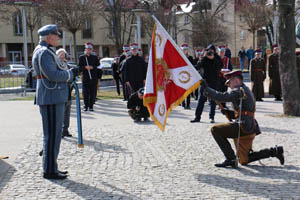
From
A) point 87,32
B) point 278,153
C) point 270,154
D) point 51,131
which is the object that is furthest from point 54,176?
point 87,32

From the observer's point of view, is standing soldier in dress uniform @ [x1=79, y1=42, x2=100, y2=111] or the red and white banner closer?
the red and white banner

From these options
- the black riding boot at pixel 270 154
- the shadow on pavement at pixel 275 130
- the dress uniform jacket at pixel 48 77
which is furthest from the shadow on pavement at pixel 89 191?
the shadow on pavement at pixel 275 130

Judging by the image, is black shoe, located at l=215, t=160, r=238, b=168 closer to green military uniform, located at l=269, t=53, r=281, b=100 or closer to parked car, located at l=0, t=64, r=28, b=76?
green military uniform, located at l=269, t=53, r=281, b=100

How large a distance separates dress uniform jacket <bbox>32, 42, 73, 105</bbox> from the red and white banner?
1.39 metres

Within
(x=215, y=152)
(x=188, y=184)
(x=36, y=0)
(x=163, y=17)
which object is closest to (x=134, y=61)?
(x=215, y=152)

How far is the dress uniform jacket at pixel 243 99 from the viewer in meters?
6.23

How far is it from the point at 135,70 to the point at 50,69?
20.9 ft

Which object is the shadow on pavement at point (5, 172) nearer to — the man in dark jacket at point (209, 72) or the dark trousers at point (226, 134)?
the dark trousers at point (226, 134)

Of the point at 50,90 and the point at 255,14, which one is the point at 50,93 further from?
the point at 255,14

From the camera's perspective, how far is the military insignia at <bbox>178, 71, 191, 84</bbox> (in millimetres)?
6618

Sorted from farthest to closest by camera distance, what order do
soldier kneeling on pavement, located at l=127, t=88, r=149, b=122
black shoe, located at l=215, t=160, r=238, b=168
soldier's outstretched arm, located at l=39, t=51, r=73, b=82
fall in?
soldier kneeling on pavement, located at l=127, t=88, r=149, b=122 < black shoe, located at l=215, t=160, r=238, b=168 < soldier's outstretched arm, located at l=39, t=51, r=73, b=82

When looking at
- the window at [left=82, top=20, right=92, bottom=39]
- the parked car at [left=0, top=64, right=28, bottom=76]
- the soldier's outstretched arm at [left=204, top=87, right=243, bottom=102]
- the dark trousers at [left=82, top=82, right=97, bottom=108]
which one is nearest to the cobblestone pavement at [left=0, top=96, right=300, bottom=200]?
the soldier's outstretched arm at [left=204, top=87, right=243, bottom=102]

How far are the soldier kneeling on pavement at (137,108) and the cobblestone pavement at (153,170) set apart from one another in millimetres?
1073

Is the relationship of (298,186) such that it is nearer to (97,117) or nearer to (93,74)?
(97,117)
